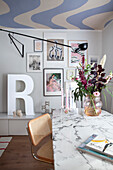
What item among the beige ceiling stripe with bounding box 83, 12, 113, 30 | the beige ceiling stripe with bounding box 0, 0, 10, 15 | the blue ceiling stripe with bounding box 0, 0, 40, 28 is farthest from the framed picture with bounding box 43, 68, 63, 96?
the beige ceiling stripe with bounding box 0, 0, 10, 15

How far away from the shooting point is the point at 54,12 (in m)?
2.63

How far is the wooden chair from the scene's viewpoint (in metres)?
1.31

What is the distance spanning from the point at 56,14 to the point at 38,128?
87.5 inches

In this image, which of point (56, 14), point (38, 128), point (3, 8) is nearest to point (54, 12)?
point (56, 14)

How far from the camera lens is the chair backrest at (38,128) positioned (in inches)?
52.8

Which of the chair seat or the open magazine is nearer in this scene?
the open magazine

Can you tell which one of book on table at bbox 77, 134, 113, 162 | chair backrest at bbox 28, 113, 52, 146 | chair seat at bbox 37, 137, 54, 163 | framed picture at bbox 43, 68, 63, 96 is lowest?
chair seat at bbox 37, 137, 54, 163

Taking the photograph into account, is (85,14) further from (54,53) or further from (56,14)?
(54,53)

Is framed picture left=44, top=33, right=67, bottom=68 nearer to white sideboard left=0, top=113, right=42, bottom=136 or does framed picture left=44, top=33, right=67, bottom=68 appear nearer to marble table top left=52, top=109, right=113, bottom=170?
white sideboard left=0, top=113, right=42, bottom=136

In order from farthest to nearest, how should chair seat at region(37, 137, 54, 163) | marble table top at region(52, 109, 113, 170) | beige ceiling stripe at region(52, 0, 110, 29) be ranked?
beige ceiling stripe at region(52, 0, 110, 29) → chair seat at region(37, 137, 54, 163) → marble table top at region(52, 109, 113, 170)

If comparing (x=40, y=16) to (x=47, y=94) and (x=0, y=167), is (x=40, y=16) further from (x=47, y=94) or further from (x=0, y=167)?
(x=0, y=167)

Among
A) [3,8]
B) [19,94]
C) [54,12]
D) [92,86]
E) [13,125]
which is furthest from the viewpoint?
[19,94]

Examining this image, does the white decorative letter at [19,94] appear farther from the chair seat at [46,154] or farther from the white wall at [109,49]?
the chair seat at [46,154]

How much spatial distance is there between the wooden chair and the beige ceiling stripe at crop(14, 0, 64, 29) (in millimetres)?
1847
